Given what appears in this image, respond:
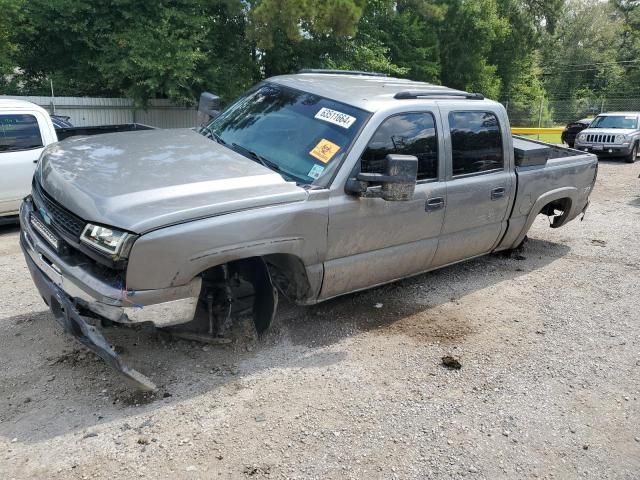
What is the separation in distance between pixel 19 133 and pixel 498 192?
586cm

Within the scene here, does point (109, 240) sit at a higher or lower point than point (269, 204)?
lower

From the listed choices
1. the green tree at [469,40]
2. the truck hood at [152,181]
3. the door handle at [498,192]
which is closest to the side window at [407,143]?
the truck hood at [152,181]

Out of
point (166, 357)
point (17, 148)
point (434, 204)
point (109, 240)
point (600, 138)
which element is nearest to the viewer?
point (109, 240)

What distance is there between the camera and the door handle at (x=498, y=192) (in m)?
5.05

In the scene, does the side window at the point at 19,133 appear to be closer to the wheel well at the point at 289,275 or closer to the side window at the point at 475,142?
the wheel well at the point at 289,275

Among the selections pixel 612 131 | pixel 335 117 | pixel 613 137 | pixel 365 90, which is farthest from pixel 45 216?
pixel 612 131

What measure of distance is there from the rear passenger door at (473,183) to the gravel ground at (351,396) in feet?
1.95

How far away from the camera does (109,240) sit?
3.00 m

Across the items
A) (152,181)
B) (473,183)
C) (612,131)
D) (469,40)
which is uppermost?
(469,40)

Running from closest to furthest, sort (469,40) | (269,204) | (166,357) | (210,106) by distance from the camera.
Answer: (269,204) → (166,357) → (210,106) → (469,40)

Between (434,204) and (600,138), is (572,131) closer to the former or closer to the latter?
(600,138)

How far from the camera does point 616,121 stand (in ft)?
59.9

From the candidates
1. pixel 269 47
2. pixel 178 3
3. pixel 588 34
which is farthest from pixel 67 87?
pixel 588 34

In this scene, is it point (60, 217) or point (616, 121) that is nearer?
point (60, 217)
